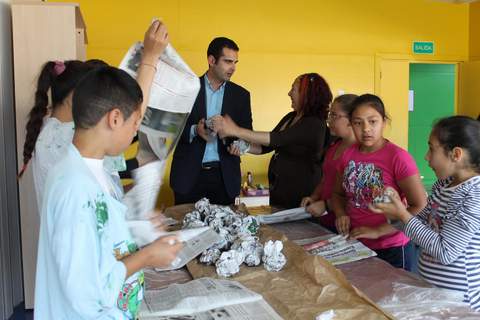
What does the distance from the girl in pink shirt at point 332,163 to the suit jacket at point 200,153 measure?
56 cm

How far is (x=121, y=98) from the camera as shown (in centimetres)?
98

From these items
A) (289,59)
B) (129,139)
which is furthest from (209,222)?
(289,59)

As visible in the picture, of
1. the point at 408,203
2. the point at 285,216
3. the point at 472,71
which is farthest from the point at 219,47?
the point at 472,71

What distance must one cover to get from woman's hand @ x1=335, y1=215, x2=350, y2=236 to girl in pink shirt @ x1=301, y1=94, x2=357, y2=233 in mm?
217

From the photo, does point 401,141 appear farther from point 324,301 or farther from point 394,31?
point 324,301

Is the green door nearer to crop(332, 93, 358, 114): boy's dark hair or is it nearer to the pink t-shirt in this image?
crop(332, 93, 358, 114): boy's dark hair

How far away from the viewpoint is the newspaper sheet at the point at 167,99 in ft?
4.95

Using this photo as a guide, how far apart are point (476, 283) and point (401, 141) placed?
4.56 metres

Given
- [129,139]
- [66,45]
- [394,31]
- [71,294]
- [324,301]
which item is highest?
[394,31]

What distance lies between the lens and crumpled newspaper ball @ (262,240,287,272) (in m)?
1.51

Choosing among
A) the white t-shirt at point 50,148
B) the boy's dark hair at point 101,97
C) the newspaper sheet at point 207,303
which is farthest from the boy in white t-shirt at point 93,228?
the white t-shirt at point 50,148

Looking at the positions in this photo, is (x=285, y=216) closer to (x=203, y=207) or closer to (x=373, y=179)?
(x=203, y=207)

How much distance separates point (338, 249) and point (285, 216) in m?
0.49

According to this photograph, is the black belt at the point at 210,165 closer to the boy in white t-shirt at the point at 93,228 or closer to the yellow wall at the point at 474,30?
the boy in white t-shirt at the point at 93,228
